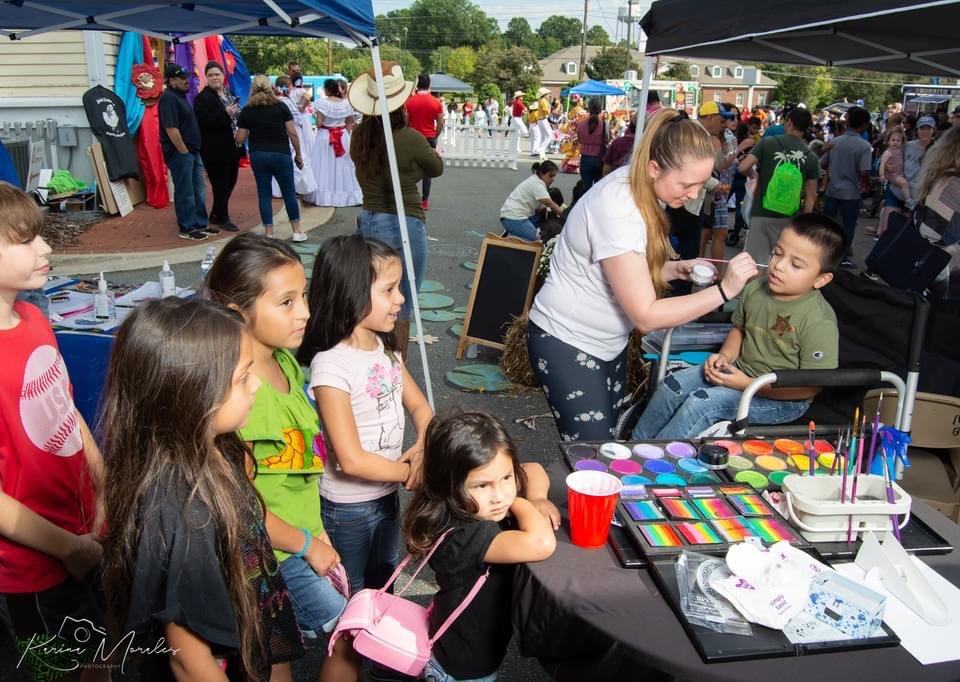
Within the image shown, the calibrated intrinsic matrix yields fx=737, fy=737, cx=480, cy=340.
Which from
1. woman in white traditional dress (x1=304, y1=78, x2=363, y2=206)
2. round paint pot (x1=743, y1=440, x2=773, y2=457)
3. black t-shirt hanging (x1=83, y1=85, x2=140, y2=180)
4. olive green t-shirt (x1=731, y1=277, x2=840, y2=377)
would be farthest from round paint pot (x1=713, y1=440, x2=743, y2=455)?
woman in white traditional dress (x1=304, y1=78, x2=363, y2=206)

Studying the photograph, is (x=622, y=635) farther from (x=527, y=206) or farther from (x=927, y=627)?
(x=527, y=206)

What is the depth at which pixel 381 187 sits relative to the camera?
530cm

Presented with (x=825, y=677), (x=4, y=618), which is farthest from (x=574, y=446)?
(x=4, y=618)

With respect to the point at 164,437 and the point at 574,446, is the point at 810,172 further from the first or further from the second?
the point at 164,437

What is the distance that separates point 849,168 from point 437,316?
6.07m

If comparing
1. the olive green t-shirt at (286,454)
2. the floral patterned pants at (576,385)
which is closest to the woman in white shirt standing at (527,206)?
the floral patterned pants at (576,385)

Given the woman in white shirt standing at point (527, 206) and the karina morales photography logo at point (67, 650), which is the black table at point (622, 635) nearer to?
the karina morales photography logo at point (67, 650)

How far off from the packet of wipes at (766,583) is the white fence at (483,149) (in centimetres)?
1829

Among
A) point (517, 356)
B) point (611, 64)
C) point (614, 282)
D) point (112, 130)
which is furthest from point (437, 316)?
point (611, 64)

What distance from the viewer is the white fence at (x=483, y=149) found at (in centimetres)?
1934

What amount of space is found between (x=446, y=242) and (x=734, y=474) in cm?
795

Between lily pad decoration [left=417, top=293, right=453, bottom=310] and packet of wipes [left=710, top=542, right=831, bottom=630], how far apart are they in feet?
18.1

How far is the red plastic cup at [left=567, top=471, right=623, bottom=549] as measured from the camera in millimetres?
1671

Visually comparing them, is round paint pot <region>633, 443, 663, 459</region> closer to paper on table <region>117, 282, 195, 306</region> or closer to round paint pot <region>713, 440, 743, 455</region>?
round paint pot <region>713, 440, 743, 455</region>
